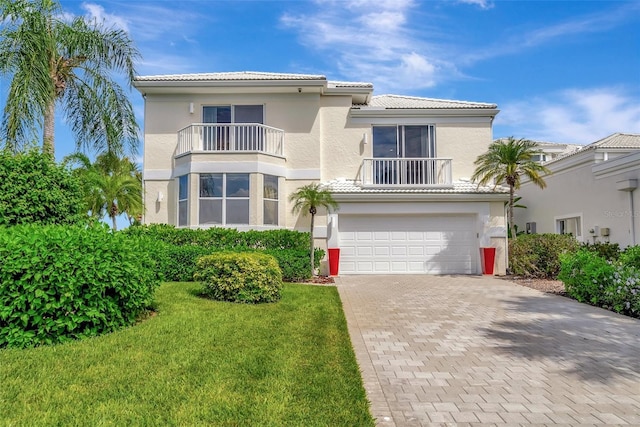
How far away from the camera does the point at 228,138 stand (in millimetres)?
15891

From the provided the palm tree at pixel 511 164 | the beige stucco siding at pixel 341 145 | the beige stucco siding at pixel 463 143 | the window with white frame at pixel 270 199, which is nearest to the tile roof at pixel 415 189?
the palm tree at pixel 511 164

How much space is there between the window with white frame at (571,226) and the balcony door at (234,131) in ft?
47.7

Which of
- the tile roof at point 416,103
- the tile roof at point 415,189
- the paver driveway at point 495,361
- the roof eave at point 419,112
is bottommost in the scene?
the paver driveway at point 495,361

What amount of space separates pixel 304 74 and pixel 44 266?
45.2ft

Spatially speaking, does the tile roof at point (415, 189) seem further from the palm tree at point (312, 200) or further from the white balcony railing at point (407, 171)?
the palm tree at point (312, 200)

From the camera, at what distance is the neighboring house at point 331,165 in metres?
15.4

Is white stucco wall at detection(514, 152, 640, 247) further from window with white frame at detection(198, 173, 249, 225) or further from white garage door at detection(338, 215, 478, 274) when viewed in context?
window with white frame at detection(198, 173, 249, 225)

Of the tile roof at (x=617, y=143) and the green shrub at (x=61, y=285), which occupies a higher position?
the tile roof at (x=617, y=143)

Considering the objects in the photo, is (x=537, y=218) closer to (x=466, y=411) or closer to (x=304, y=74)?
(x=304, y=74)

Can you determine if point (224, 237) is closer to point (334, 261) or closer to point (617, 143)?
point (334, 261)

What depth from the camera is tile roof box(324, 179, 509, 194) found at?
1542 centimetres

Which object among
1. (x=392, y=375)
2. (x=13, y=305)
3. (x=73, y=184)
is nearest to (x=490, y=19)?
(x=392, y=375)

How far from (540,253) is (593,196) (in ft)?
17.5

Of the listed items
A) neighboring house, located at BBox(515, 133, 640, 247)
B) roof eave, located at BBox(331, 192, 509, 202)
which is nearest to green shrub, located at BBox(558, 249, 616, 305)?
roof eave, located at BBox(331, 192, 509, 202)
